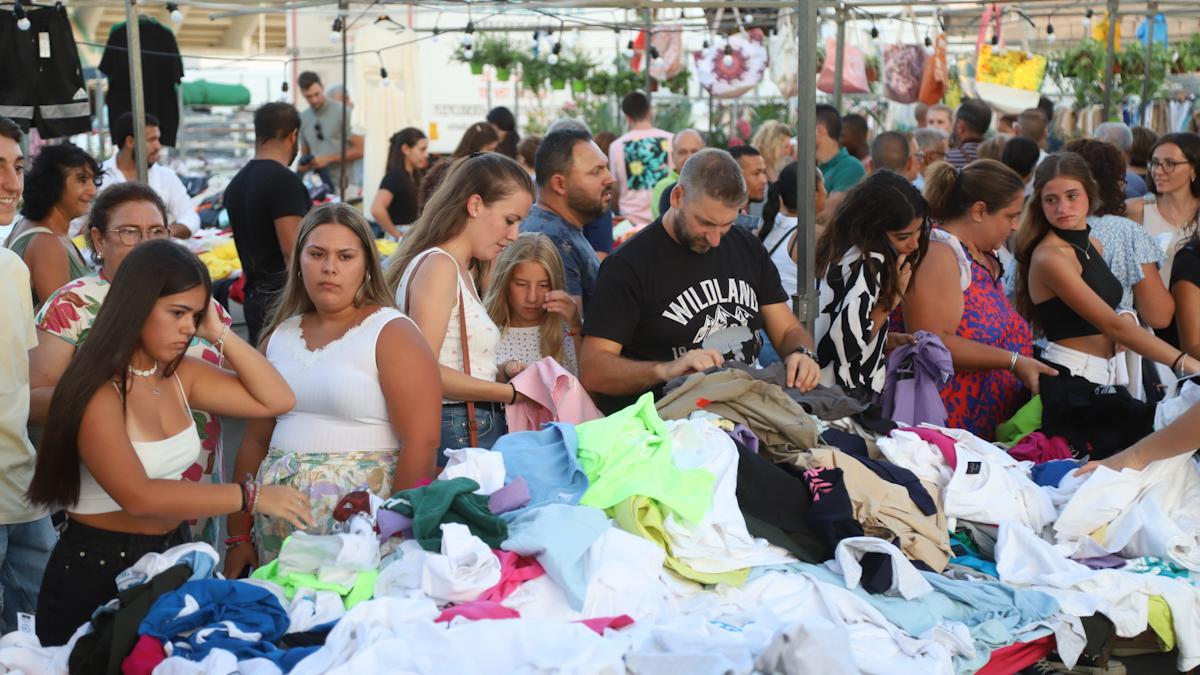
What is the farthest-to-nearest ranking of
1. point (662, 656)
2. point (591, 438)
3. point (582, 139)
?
point (582, 139), point (591, 438), point (662, 656)

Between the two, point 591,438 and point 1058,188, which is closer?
point 591,438

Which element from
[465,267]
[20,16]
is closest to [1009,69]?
[20,16]

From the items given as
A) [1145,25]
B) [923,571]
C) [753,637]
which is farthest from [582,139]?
[1145,25]

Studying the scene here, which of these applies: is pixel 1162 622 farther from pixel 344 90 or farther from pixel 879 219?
pixel 344 90

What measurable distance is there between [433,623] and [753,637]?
2.15 ft

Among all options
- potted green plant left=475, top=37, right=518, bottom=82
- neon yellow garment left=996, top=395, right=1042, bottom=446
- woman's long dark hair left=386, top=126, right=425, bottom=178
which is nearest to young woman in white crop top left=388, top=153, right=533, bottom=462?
neon yellow garment left=996, top=395, right=1042, bottom=446

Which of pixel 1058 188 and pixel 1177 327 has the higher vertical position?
pixel 1058 188

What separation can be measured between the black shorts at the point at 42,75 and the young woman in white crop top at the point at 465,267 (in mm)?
3401

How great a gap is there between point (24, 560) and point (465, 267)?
150 centimetres

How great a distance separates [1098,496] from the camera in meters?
3.54

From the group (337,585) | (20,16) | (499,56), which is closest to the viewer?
(337,585)

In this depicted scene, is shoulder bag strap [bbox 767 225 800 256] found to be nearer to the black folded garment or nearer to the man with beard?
the man with beard

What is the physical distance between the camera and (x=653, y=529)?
294 centimetres

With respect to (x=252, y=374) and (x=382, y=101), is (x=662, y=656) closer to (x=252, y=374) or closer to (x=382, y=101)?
(x=252, y=374)
